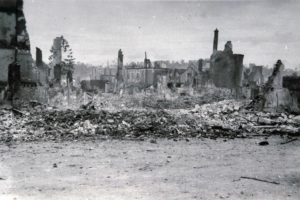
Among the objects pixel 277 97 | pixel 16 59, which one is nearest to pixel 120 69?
pixel 16 59

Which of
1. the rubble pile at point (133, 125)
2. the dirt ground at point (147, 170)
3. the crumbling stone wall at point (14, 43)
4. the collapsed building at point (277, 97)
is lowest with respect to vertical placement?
the dirt ground at point (147, 170)

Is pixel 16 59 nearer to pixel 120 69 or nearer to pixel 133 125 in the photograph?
pixel 133 125

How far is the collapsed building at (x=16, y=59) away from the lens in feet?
45.4

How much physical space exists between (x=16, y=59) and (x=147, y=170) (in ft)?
35.6

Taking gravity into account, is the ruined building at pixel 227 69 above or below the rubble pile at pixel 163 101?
above

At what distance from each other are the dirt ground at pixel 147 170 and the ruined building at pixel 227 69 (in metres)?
24.9

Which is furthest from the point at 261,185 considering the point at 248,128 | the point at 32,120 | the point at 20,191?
the point at 32,120

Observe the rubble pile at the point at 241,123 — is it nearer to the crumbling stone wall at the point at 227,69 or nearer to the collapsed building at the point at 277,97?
the collapsed building at the point at 277,97

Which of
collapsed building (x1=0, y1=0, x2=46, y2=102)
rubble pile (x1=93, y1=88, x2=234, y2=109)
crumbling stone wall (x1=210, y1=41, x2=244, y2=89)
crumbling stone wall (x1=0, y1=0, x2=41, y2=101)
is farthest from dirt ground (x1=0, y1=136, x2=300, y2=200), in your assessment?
crumbling stone wall (x1=210, y1=41, x2=244, y2=89)

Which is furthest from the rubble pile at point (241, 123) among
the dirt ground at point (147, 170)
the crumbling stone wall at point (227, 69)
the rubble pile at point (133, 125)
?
the crumbling stone wall at point (227, 69)

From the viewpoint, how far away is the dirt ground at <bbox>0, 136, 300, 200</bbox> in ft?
15.3

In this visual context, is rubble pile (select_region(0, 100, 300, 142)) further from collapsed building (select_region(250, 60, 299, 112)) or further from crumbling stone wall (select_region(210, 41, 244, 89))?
crumbling stone wall (select_region(210, 41, 244, 89))

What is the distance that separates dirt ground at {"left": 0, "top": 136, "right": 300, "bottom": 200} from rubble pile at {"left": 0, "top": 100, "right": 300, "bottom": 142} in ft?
3.05

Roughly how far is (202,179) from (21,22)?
43.5 feet
